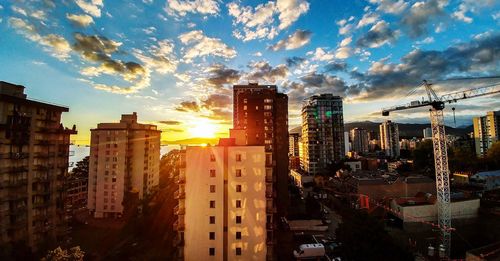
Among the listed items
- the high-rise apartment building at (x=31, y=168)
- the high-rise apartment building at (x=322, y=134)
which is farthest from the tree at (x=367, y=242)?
the high-rise apartment building at (x=322, y=134)

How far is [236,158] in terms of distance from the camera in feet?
77.6

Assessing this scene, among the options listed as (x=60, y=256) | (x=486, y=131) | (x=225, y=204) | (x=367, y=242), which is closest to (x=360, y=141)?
(x=486, y=131)

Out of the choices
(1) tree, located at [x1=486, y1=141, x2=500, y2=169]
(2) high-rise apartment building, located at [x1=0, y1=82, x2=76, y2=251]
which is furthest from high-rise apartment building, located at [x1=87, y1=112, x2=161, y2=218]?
(1) tree, located at [x1=486, y1=141, x2=500, y2=169]

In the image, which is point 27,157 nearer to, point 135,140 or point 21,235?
point 21,235

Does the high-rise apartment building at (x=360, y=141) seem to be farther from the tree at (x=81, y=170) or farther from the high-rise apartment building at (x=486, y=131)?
the tree at (x=81, y=170)

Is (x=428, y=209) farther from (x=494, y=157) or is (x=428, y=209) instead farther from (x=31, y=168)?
(x=494, y=157)

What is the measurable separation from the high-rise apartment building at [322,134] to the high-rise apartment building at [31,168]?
7072 centimetres

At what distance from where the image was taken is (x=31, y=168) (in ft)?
92.2

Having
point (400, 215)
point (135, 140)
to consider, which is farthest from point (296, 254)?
point (135, 140)

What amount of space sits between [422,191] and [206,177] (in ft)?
152

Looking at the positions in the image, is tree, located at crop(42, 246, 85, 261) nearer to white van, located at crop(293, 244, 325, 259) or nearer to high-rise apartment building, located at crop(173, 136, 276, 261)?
high-rise apartment building, located at crop(173, 136, 276, 261)

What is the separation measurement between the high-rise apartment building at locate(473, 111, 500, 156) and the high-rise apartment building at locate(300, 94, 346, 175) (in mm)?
59121

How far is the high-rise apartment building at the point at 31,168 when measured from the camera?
2559cm

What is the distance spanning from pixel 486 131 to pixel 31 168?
466ft
